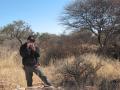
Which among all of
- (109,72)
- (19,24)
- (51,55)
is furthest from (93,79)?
(19,24)

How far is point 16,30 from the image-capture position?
48.5 metres

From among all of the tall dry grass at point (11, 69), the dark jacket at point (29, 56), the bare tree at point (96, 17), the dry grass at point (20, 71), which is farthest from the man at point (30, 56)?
the bare tree at point (96, 17)

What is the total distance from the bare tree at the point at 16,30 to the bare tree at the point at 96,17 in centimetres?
1714

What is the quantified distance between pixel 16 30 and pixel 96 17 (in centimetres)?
2110

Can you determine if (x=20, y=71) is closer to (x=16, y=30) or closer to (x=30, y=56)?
(x=30, y=56)

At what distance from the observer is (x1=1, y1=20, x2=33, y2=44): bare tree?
153ft

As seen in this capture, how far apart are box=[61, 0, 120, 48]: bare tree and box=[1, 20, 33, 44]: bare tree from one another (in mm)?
17136

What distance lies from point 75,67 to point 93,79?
3.91 ft

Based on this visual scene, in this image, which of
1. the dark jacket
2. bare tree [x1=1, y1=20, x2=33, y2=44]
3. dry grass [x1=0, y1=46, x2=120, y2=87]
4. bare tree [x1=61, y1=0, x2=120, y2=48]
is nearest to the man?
the dark jacket

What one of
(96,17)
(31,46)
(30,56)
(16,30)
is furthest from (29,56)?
(16,30)

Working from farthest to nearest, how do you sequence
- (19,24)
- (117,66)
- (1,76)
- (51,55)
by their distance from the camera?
(19,24), (51,55), (117,66), (1,76)

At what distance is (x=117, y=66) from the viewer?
2088 centimetres

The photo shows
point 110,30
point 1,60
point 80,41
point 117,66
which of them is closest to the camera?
point 1,60

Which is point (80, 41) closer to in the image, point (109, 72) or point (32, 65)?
point (109, 72)
